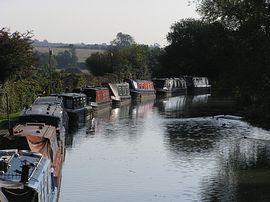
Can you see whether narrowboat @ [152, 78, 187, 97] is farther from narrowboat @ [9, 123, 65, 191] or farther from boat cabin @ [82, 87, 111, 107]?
narrowboat @ [9, 123, 65, 191]

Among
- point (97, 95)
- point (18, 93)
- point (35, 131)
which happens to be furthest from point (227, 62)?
point (35, 131)

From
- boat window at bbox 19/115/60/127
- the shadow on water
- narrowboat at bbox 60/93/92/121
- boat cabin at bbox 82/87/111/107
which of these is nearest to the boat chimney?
the shadow on water

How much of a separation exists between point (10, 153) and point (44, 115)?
1144cm

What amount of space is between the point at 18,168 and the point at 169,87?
63220mm

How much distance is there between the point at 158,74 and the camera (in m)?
96.6

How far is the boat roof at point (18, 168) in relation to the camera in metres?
12.3

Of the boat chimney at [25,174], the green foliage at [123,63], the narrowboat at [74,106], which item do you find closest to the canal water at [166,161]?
the narrowboat at [74,106]

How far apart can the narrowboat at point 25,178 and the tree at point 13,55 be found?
21728 mm

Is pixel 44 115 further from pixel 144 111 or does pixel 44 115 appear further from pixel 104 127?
pixel 144 111

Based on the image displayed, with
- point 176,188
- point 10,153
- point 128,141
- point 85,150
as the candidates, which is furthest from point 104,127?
point 10,153

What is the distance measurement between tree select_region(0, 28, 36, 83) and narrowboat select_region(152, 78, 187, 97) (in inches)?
1349

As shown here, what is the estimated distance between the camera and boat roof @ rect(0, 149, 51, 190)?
1234cm

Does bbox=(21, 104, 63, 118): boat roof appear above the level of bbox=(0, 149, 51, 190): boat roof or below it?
above

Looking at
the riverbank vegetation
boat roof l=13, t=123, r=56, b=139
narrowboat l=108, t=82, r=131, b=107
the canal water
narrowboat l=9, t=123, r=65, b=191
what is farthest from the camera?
narrowboat l=108, t=82, r=131, b=107
